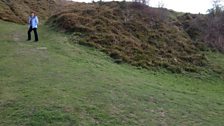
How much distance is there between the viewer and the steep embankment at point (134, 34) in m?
23.0

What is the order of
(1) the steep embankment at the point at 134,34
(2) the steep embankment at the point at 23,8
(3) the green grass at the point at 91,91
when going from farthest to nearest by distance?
1. (2) the steep embankment at the point at 23,8
2. (1) the steep embankment at the point at 134,34
3. (3) the green grass at the point at 91,91

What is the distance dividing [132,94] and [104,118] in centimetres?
315

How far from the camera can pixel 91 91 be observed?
1427cm

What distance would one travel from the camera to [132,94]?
14.8 m

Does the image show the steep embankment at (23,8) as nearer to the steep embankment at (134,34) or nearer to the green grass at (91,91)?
the steep embankment at (134,34)

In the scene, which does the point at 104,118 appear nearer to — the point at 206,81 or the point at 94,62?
the point at 94,62

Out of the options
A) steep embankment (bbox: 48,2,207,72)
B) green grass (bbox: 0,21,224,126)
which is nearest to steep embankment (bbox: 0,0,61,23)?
steep embankment (bbox: 48,2,207,72)

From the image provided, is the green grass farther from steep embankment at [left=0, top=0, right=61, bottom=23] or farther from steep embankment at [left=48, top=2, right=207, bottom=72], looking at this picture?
steep embankment at [left=0, top=0, right=61, bottom=23]

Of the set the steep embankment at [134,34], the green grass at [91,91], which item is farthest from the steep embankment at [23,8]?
the green grass at [91,91]

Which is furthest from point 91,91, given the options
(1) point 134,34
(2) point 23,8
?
(2) point 23,8

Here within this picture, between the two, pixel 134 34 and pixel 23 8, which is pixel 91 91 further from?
pixel 23 8

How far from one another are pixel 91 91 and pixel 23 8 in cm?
2308

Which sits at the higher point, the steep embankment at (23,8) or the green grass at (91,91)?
the steep embankment at (23,8)

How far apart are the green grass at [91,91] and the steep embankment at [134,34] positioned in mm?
1427
